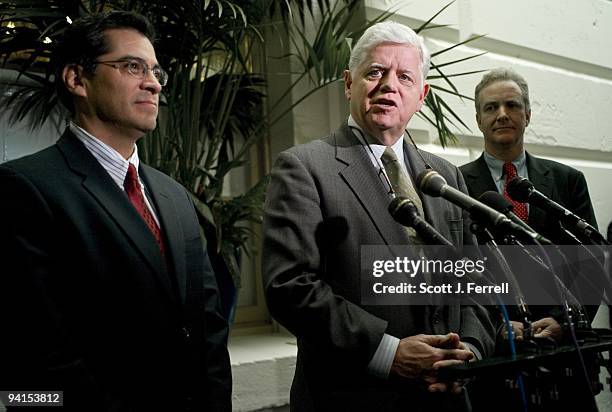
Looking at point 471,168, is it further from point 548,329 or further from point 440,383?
point 440,383

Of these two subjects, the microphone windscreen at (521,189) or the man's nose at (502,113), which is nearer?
the microphone windscreen at (521,189)

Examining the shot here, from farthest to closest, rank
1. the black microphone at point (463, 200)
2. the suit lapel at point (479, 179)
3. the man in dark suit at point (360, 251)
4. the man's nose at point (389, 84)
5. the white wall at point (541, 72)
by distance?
the white wall at point (541, 72)
the suit lapel at point (479, 179)
the man's nose at point (389, 84)
the man in dark suit at point (360, 251)
the black microphone at point (463, 200)

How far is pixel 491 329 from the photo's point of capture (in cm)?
182

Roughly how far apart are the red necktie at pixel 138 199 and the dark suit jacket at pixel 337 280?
0.28 meters

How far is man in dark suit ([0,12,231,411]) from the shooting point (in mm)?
1468

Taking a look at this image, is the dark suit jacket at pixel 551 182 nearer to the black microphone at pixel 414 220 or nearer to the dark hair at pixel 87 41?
the black microphone at pixel 414 220

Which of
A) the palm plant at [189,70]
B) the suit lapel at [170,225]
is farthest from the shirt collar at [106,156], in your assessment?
the palm plant at [189,70]

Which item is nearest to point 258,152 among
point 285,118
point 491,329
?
point 285,118

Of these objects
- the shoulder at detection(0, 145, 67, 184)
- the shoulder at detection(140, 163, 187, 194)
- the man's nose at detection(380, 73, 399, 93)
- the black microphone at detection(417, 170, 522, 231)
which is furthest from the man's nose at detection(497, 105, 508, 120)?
the shoulder at detection(0, 145, 67, 184)

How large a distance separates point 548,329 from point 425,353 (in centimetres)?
32

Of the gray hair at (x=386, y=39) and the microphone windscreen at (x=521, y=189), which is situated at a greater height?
the gray hair at (x=386, y=39)

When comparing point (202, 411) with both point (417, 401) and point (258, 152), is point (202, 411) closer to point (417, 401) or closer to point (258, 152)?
point (417, 401)

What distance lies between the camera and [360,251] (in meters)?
1.74

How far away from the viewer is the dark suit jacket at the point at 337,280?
62.9 inches
